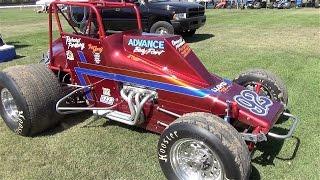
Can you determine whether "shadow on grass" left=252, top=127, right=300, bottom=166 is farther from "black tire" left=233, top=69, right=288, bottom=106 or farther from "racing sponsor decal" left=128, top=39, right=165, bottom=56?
"racing sponsor decal" left=128, top=39, right=165, bottom=56

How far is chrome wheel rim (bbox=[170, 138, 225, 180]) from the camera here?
14.1 ft

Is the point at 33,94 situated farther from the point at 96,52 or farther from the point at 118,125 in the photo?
the point at 118,125

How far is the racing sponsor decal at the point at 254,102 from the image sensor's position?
4844mm

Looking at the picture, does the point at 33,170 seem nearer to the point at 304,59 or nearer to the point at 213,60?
the point at 213,60

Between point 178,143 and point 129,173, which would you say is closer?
point 178,143

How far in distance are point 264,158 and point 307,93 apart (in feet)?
9.41

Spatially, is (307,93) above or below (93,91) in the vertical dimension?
below

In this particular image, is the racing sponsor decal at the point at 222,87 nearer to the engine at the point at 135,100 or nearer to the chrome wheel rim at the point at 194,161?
the engine at the point at 135,100

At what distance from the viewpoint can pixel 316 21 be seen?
1955 centimetres

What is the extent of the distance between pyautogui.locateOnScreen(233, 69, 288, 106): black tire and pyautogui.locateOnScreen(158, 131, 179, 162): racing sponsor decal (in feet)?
7.11

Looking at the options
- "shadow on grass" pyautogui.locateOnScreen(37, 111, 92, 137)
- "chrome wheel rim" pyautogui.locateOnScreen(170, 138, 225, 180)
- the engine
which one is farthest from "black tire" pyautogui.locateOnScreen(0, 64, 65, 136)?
"chrome wheel rim" pyautogui.locateOnScreen(170, 138, 225, 180)

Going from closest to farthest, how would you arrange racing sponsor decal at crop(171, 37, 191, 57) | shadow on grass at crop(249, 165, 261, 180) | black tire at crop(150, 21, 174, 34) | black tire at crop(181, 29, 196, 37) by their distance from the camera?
1. shadow on grass at crop(249, 165, 261, 180)
2. racing sponsor decal at crop(171, 37, 191, 57)
3. black tire at crop(150, 21, 174, 34)
4. black tire at crop(181, 29, 196, 37)

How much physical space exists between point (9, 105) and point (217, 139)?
3480 millimetres

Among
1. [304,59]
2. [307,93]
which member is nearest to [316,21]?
[304,59]
